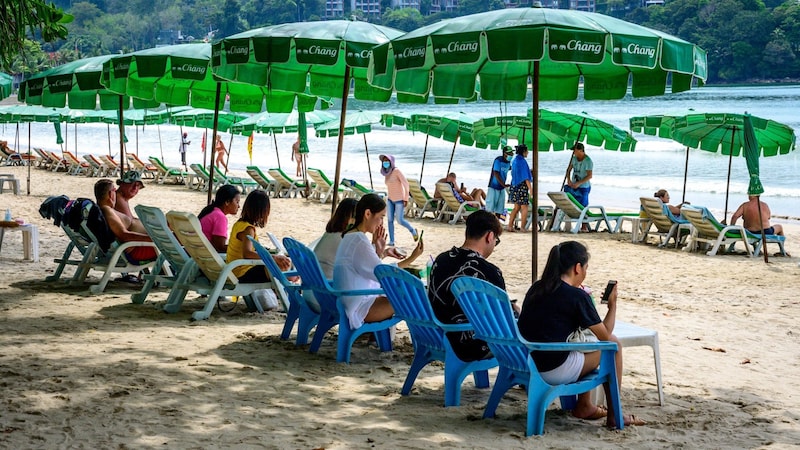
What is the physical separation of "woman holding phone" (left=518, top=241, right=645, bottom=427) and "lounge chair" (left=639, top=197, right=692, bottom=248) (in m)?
9.26

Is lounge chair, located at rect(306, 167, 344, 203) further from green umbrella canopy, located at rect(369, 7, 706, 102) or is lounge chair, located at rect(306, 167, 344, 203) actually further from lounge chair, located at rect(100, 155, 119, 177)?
green umbrella canopy, located at rect(369, 7, 706, 102)

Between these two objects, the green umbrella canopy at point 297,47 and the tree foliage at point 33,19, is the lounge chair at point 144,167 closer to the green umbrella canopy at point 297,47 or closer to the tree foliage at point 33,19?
the green umbrella canopy at point 297,47

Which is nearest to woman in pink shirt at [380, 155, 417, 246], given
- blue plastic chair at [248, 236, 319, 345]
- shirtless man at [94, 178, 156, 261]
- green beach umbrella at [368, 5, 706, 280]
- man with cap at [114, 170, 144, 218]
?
man with cap at [114, 170, 144, 218]

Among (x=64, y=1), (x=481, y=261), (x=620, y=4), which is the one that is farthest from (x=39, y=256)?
(x=64, y=1)

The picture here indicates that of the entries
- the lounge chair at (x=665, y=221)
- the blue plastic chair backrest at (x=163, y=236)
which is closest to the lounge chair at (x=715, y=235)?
the lounge chair at (x=665, y=221)

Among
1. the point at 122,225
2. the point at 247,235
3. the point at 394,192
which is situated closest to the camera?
the point at 247,235

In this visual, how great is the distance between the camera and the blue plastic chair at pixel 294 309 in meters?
6.28

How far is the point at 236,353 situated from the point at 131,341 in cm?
70

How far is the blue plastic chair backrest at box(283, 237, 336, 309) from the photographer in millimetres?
5890

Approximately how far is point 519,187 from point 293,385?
1063cm

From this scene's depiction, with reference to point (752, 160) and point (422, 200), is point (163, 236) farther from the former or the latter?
point (422, 200)

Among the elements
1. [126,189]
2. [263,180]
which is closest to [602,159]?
[263,180]

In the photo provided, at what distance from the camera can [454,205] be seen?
16891 mm

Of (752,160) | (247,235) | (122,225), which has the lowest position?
(122,225)
